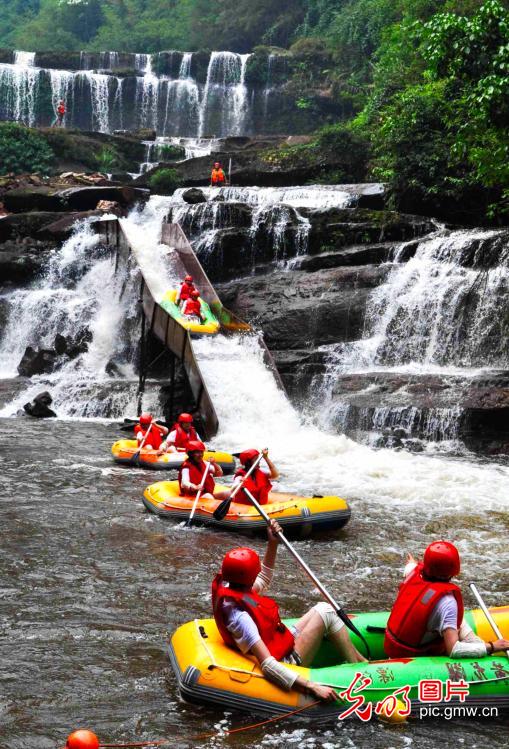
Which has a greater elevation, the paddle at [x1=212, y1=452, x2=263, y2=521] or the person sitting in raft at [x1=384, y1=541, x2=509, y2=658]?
the person sitting in raft at [x1=384, y1=541, x2=509, y2=658]

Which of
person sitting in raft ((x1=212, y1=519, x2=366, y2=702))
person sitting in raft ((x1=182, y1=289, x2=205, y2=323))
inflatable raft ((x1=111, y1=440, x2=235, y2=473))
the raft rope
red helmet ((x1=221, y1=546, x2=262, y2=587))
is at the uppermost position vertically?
red helmet ((x1=221, y1=546, x2=262, y2=587))

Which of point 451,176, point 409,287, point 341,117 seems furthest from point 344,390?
point 341,117

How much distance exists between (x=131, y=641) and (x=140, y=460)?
22.8 feet

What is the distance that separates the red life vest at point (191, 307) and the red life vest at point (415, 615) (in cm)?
1383

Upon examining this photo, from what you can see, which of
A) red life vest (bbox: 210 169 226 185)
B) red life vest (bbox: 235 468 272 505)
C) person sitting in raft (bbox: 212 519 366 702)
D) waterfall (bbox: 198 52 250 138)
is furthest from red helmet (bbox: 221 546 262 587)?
waterfall (bbox: 198 52 250 138)

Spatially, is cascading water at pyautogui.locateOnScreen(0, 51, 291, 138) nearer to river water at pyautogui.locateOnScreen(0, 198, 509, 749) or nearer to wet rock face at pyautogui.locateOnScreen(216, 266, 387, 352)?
wet rock face at pyautogui.locateOnScreen(216, 266, 387, 352)

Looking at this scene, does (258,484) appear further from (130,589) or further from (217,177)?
(217,177)

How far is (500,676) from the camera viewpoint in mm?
5383

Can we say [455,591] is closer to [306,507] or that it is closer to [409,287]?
[306,507]

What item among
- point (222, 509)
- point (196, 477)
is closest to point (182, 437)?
point (196, 477)

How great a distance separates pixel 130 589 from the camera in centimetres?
782

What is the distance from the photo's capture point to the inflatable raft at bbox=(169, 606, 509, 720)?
528cm

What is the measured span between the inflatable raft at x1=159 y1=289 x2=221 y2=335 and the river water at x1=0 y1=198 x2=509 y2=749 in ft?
1.51

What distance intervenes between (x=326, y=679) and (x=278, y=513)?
4336 millimetres
